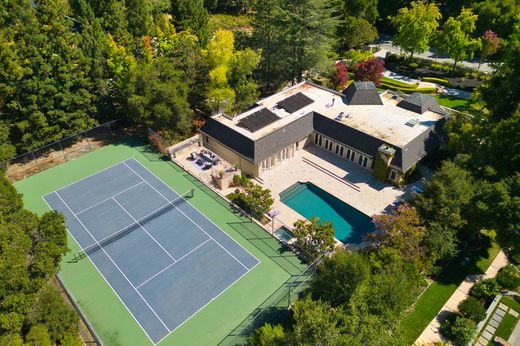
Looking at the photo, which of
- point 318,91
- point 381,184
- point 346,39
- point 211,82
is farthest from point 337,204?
point 346,39

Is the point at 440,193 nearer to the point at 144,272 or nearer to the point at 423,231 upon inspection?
the point at 423,231

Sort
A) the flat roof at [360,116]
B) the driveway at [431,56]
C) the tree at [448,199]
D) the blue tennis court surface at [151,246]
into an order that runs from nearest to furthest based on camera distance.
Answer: the blue tennis court surface at [151,246]
the tree at [448,199]
the flat roof at [360,116]
the driveway at [431,56]

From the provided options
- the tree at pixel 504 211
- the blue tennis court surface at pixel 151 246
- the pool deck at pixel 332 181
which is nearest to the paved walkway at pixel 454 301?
the tree at pixel 504 211

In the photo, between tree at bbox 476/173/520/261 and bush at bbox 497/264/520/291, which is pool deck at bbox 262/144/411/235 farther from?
bush at bbox 497/264/520/291

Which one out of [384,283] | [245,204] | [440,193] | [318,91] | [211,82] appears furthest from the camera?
[318,91]

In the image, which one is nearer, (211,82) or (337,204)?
(337,204)

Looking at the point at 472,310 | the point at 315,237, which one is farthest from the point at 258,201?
the point at 472,310

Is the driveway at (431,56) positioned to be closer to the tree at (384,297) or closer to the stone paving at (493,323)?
the stone paving at (493,323)
